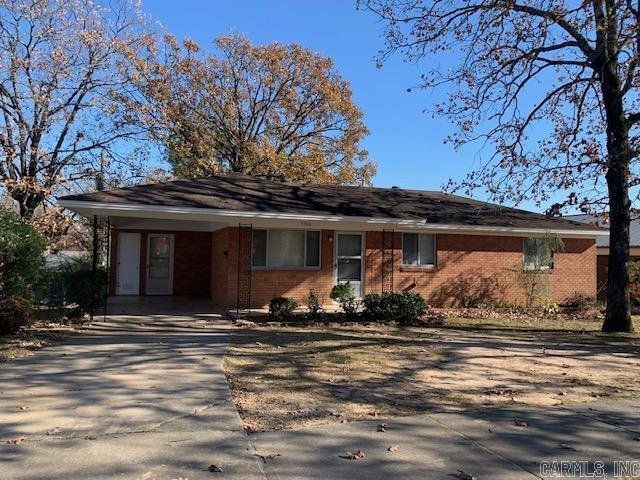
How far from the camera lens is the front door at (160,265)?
19.7 metres

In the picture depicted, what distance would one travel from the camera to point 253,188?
671 inches

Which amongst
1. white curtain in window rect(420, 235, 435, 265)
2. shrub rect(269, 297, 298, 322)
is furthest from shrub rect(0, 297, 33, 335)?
white curtain in window rect(420, 235, 435, 265)

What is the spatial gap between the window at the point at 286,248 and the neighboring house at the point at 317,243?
0.03 m

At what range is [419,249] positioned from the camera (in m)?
18.0

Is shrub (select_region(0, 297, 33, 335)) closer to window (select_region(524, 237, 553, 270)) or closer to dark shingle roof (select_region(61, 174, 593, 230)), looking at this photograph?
dark shingle roof (select_region(61, 174, 593, 230))

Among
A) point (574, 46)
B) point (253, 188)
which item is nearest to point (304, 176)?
point (253, 188)

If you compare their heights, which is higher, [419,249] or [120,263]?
[419,249]

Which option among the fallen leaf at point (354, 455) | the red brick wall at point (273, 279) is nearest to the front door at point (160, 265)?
the red brick wall at point (273, 279)

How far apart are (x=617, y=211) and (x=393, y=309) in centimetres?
604

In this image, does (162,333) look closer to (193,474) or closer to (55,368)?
(55,368)

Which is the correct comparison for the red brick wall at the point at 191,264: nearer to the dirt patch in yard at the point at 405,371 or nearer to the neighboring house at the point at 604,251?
the dirt patch in yard at the point at 405,371

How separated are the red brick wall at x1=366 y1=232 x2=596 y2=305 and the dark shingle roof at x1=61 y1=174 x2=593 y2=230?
0.80m

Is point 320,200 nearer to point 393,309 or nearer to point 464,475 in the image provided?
point 393,309

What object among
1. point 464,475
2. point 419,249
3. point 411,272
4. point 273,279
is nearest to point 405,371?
point 464,475
